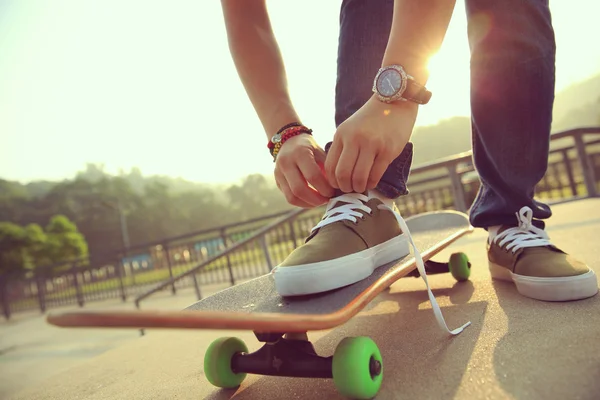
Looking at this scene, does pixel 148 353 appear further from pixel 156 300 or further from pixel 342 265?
pixel 156 300

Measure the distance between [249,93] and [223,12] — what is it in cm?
27

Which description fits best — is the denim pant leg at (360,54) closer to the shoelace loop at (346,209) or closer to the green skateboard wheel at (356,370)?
the shoelace loop at (346,209)

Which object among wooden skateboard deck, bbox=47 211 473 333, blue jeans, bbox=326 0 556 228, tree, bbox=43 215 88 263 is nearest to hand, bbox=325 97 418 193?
wooden skateboard deck, bbox=47 211 473 333

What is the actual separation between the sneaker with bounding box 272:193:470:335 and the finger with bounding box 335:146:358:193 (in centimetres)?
13

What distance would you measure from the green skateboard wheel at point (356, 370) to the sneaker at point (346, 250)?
0.41 feet

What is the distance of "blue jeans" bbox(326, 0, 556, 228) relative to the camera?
1.10 metres

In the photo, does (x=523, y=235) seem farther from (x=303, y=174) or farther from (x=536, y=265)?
(x=303, y=174)

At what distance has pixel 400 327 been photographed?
1.05 meters

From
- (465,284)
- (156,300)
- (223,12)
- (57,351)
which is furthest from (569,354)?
(156,300)

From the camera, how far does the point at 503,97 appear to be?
1.13 m

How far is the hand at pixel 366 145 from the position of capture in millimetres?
741

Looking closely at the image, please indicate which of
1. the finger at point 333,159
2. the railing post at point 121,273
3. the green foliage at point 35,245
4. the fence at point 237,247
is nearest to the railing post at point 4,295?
the fence at point 237,247

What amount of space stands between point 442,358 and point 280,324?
40 cm

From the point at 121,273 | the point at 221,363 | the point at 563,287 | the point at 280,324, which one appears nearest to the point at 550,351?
the point at 563,287
